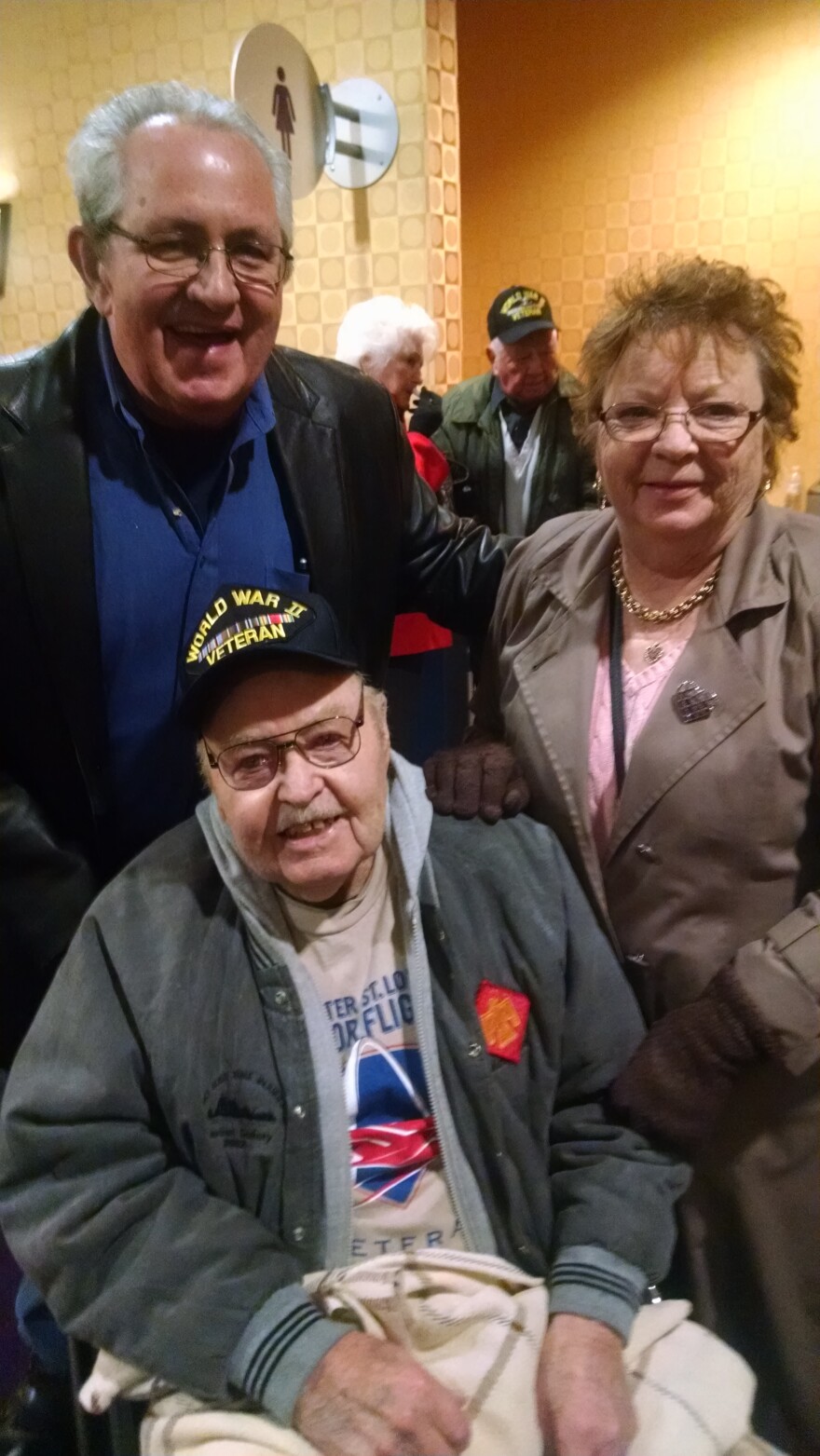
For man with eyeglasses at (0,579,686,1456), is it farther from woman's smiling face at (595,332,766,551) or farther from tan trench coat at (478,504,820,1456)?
woman's smiling face at (595,332,766,551)

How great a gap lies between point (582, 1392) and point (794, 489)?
15.1ft

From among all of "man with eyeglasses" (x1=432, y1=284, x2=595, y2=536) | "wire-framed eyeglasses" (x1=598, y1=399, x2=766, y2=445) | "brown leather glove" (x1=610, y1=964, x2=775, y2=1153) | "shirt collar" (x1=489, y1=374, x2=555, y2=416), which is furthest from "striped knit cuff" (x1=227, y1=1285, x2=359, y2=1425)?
"shirt collar" (x1=489, y1=374, x2=555, y2=416)

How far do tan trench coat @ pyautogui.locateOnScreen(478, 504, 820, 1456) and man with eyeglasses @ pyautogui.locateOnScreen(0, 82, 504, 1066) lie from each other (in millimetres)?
448

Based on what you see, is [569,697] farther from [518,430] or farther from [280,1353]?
[518,430]

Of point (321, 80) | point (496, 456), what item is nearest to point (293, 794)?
point (496, 456)

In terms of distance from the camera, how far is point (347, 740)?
4.01 feet

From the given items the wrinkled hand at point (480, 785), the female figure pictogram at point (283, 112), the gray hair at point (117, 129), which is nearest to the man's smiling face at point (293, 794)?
the wrinkled hand at point (480, 785)

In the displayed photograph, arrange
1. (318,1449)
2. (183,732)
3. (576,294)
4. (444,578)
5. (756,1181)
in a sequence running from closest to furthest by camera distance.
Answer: (318,1449) → (756,1181) → (183,732) → (444,578) → (576,294)

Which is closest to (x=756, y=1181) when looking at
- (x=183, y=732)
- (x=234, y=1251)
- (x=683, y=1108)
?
(x=683, y=1108)

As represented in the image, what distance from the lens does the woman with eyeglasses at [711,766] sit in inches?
48.5

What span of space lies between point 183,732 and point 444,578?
1.84ft

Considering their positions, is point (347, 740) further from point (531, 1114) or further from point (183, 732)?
point (531, 1114)

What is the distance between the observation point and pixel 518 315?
11.3ft

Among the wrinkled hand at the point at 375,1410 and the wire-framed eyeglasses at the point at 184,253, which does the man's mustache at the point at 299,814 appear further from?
the wire-framed eyeglasses at the point at 184,253
